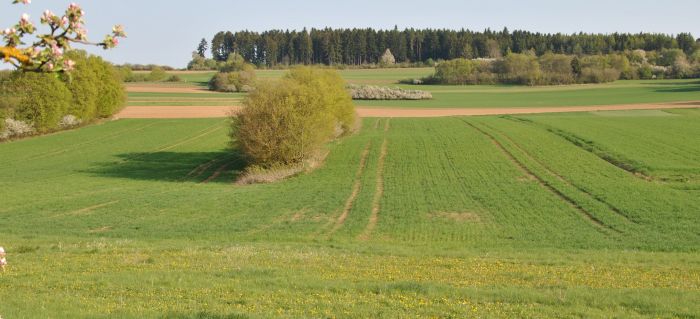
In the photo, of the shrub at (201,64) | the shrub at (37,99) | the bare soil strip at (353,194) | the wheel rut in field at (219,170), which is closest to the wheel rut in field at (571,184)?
the bare soil strip at (353,194)

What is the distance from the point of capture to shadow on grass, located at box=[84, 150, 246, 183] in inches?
1859

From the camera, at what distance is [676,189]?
34.9 metres

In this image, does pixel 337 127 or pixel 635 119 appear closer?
pixel 337 127

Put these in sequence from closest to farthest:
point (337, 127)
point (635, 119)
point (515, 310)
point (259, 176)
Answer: point (515, 310) → point (259, 176) → point (337, 127) → point (635, 119)

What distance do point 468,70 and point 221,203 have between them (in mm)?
126893

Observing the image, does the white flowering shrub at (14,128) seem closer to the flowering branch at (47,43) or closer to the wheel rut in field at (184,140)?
the wheel rut in field at (184,140)

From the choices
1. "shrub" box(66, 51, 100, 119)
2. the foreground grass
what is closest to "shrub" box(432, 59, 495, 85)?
"shrub" box(66, 51, 100, 119)

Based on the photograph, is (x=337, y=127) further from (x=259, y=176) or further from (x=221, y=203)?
(x=221, y=203)

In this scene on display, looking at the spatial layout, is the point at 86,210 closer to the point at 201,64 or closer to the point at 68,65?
the point at 68,65

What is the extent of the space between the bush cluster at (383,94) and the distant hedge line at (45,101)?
5014 cm

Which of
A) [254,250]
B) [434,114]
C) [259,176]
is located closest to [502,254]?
[254,250]

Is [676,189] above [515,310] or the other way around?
the other way around

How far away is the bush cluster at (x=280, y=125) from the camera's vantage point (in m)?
47.9

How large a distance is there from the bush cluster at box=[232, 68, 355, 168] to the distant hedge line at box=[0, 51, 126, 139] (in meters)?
20.9
